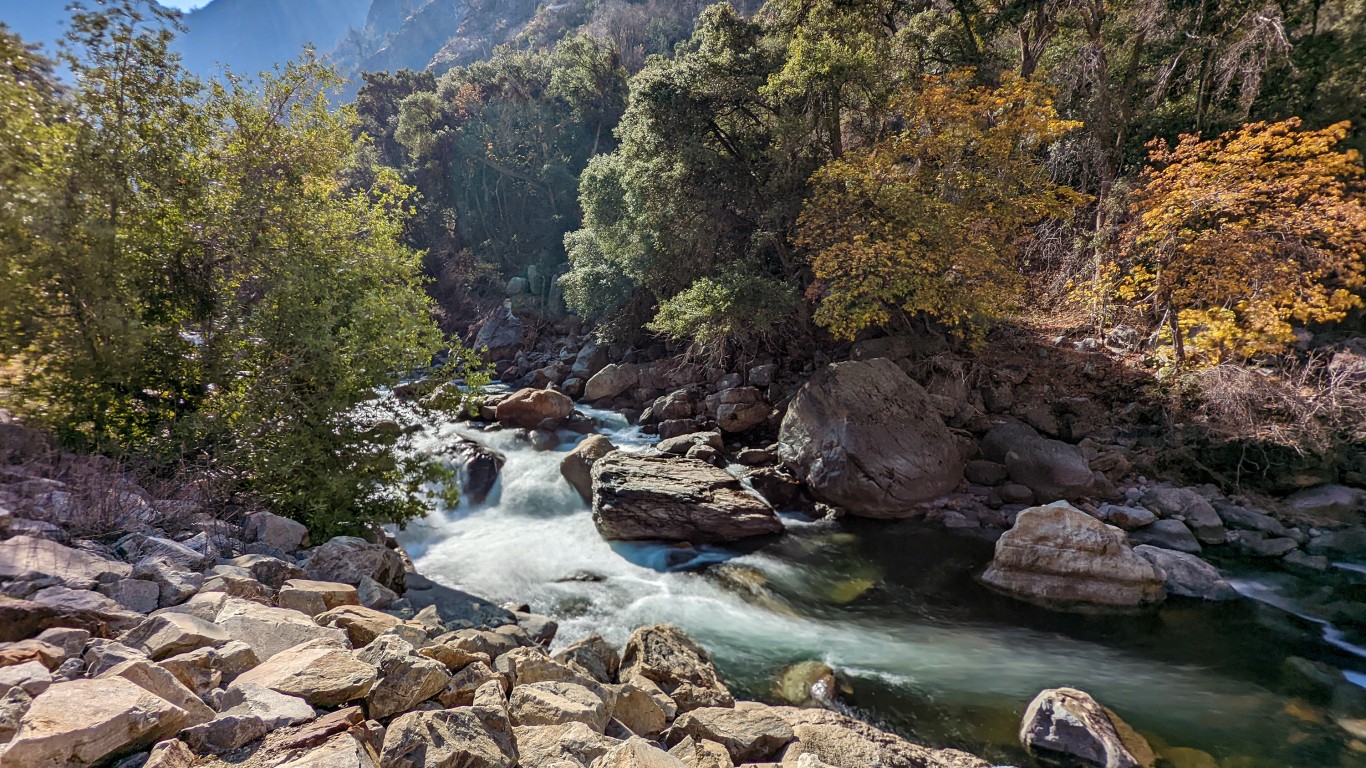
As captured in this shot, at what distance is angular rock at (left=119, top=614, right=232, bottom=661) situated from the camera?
3547mm

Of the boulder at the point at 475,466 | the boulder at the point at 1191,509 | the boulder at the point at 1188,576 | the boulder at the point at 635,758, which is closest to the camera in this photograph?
the boulder at the point at 635,758

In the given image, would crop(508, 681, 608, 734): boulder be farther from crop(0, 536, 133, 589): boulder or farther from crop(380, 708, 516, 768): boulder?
crop(0, 536, 133, 589): boulder

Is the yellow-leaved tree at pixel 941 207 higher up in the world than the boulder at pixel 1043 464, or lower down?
higher up

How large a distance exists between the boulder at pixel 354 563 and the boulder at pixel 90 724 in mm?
3550

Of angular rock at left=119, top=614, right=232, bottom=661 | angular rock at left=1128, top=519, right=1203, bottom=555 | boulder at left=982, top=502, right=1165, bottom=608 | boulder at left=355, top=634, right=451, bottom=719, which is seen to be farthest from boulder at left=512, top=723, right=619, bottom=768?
angular rock at left=1128, top=519, right=1203, bottom=555

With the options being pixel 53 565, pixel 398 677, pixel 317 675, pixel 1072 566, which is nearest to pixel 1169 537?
pixel 1072 566

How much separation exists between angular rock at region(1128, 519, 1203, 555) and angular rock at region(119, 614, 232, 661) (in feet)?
41.0

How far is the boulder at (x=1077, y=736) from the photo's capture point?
5219 mm

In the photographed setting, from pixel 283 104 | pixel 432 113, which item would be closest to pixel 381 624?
pixel 283 104

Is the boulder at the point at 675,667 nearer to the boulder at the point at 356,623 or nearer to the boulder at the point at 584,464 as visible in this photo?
the boulder at the point at 356,623

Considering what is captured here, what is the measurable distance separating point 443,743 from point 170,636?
2.08 metres

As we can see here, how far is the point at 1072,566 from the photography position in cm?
819

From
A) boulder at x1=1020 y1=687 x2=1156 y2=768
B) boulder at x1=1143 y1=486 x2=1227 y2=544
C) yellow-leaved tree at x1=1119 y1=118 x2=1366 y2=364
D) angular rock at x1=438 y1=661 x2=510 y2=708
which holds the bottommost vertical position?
boulder at x1=1020 y1=687 x2=1156 y2=768

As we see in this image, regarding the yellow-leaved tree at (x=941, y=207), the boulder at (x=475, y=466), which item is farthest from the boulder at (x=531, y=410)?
the yellow-leaved tree at (x=941, y=207)
